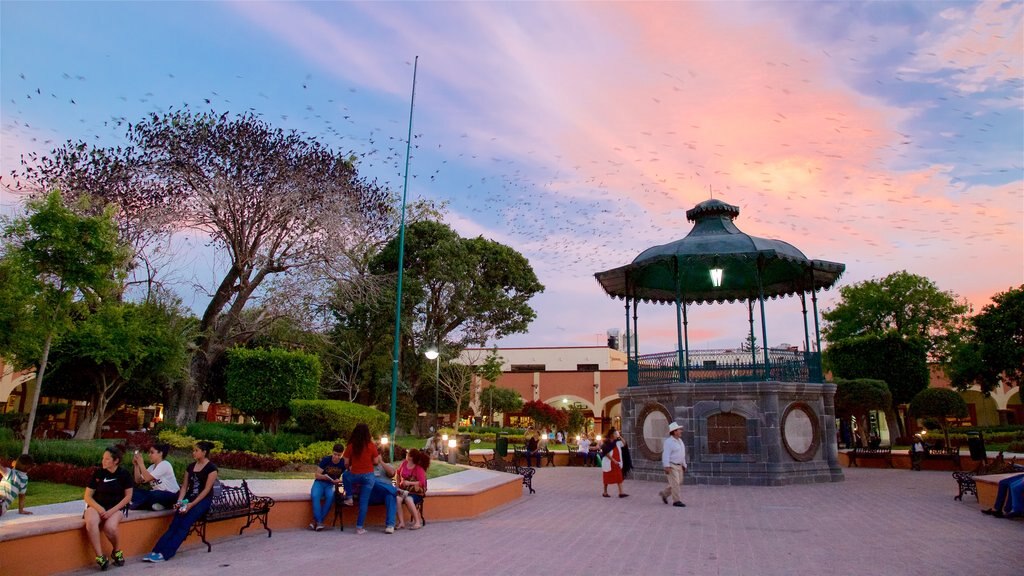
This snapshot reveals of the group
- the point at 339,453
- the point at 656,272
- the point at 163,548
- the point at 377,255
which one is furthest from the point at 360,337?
the point at 163,548

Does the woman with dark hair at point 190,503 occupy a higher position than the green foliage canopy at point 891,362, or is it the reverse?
the green foliage canopy at point 891,362

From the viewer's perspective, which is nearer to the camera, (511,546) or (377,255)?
(511,546)

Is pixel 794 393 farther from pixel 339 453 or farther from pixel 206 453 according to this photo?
pixel 206 453

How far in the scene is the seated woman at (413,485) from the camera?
9906 millimetres

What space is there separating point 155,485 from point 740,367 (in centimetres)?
1539

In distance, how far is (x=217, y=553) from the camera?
307 inches

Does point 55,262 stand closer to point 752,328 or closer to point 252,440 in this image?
point 252,440

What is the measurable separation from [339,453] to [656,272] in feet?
49.4

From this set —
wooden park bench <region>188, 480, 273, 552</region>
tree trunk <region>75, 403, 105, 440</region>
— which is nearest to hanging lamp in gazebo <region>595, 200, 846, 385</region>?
wooden park bench <region>188, 480, 273, 552</region>

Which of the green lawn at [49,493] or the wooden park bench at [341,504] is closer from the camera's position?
the green lawn at [49,493]

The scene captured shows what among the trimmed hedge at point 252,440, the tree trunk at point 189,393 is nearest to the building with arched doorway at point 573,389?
the tree trunk at point 189,393

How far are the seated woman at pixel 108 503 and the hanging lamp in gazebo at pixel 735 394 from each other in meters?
14.4

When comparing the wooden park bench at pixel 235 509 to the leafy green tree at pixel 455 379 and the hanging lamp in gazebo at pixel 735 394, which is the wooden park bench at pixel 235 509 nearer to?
the hanging lamp in gazebo at pixel 735 394

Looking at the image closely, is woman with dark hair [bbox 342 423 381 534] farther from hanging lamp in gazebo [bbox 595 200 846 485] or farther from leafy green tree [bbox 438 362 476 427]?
leafy green tree [bbox 438 362 476 427]
